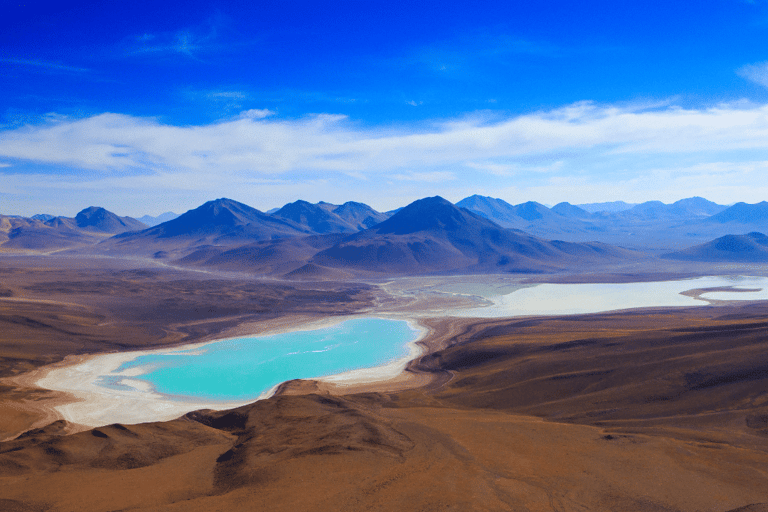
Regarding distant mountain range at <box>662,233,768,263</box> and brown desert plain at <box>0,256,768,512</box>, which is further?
distant mountain range at <box>662,233,768,263</box>

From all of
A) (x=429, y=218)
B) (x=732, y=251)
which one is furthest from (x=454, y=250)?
(x=732, y=251)

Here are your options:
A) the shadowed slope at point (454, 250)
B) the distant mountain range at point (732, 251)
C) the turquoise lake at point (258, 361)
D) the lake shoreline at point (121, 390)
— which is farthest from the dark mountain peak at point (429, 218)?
the lake shoreline at point (121, 390)

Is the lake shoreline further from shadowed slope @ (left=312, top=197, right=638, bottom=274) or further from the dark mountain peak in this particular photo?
the dark mountain peak

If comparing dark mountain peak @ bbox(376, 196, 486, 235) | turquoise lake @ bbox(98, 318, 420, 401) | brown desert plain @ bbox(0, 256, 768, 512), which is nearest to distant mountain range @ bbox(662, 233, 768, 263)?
dark mountain peak @ bbox(376, 196, 486, 235)

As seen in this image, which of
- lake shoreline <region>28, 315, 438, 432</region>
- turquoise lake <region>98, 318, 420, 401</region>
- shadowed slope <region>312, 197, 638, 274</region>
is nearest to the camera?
lake shoreline <region>28, 315, 438, 432</region>

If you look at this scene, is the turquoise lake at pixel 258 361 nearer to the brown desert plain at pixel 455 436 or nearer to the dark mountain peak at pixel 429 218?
the brown desert plain at pixel 455 436
